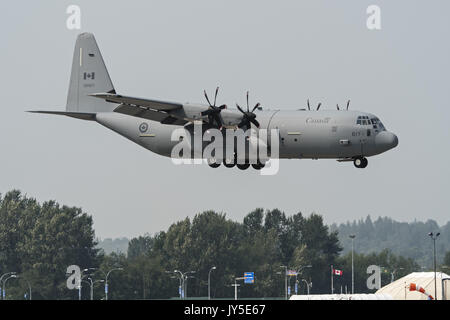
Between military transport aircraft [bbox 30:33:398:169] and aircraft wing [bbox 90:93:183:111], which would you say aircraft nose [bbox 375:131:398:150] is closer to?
military transport aircraft [bbox 30:33:398:169]

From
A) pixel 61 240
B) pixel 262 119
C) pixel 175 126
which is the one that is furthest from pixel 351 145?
pixel 61 240

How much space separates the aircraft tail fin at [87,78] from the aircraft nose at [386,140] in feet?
82.6

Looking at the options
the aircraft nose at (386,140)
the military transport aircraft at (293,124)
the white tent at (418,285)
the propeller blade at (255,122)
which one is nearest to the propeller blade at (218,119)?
the military transport aircraft at (293,124)

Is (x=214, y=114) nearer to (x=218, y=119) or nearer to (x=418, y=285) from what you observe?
(x=218, y=119)

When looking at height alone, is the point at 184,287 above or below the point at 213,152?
below

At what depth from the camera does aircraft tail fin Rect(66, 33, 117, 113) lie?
77.6m

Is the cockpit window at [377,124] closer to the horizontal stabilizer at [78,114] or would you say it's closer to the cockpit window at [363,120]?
the cockpit window at [363,120]

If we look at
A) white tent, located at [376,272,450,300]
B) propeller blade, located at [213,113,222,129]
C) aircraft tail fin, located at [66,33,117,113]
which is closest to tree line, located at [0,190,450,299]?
white tent, located at [376,272,450,300]

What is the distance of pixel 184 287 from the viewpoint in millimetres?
149000

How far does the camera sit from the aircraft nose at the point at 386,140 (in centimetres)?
6406

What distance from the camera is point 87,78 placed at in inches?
3098
